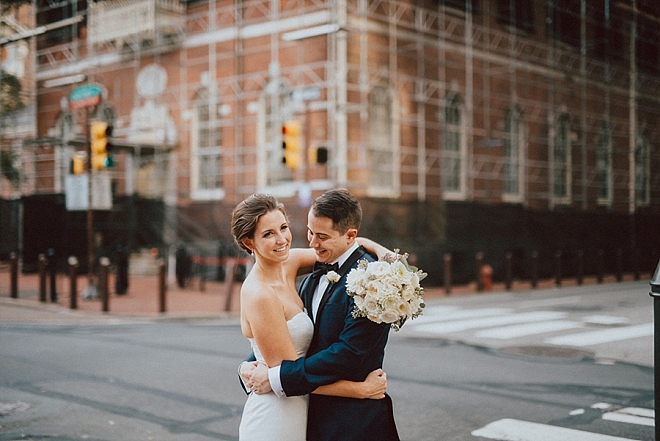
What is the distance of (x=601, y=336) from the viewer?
1095cm

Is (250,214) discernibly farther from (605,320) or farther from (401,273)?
(605,320)

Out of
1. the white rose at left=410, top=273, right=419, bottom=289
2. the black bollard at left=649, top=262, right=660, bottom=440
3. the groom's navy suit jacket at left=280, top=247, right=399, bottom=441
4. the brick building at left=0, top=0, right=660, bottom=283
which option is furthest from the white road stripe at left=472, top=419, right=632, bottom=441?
the brick building at left=0, top=0, right=660, bottom=283

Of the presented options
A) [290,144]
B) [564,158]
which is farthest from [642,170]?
[290,144]

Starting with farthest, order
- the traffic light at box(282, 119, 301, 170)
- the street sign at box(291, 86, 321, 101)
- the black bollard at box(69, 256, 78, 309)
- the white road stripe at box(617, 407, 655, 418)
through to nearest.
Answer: the traffic light at box(282, 119, 301, 170)
the street sign at box(291, 86, 321, 101)
the black bollard at box(69, 256, 78, 309)
the white road stripe at box(617, 407, 655, 418)

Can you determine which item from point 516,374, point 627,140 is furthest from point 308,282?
point 627,140

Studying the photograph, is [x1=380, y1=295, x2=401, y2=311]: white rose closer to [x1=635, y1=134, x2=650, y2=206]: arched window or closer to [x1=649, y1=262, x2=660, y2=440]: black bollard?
[x1=649, y1=262, x2=660, y2=440]: black bollard

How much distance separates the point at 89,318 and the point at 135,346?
4204 mm

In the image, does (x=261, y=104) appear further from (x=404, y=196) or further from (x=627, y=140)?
(x=627, y=140)

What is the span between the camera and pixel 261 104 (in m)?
22.5

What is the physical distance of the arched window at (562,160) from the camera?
91.0ft

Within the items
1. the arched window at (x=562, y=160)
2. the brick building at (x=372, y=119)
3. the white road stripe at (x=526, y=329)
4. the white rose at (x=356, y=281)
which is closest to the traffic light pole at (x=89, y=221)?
the brick building at (x=372, y=119)

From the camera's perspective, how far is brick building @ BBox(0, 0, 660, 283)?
20828 millimetres

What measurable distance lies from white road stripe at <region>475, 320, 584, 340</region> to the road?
9 cm

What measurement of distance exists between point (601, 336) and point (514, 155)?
1579 cm
